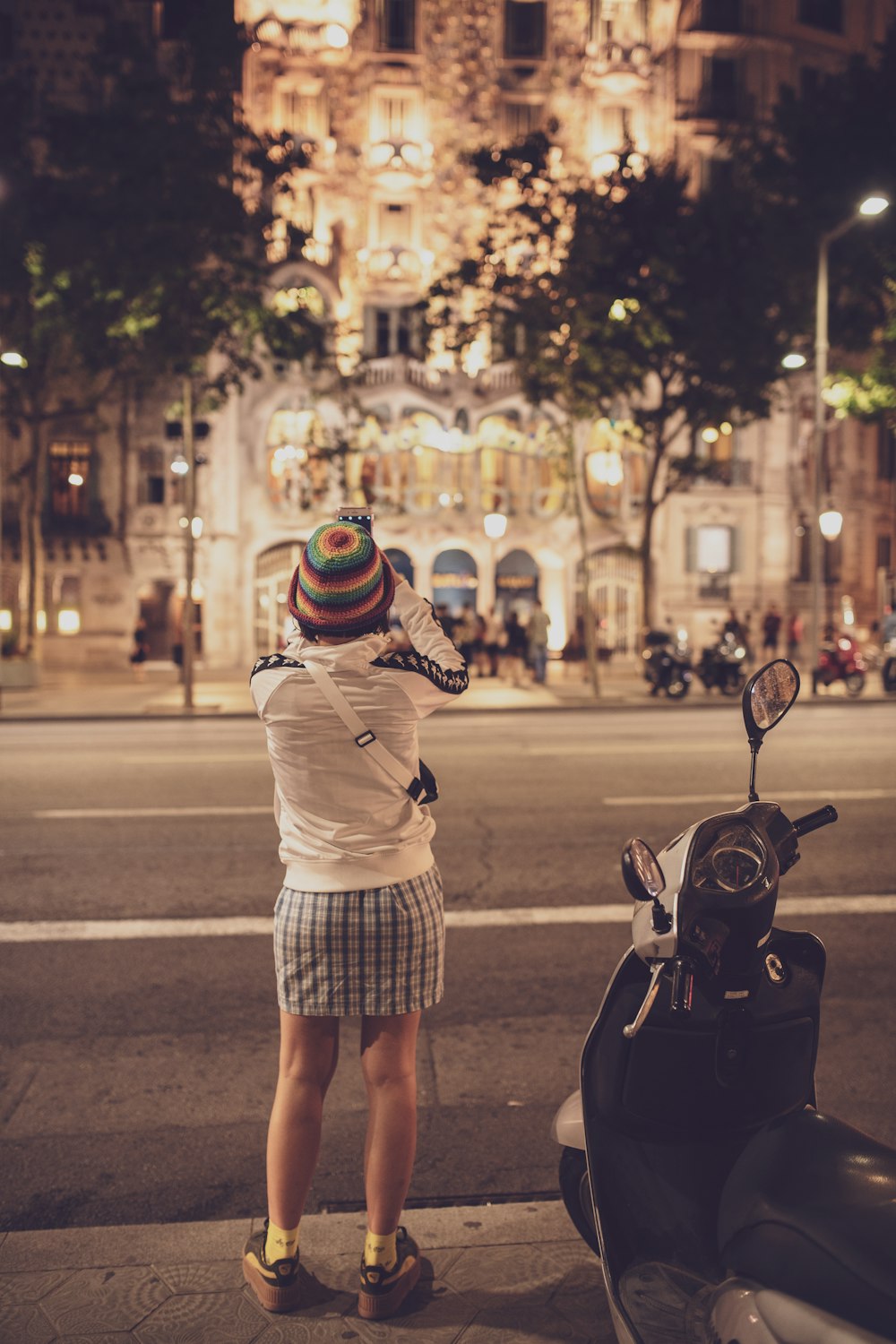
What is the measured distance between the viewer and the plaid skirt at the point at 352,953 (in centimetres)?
287

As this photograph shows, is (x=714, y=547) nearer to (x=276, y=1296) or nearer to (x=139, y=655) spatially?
(x=139, y=655)

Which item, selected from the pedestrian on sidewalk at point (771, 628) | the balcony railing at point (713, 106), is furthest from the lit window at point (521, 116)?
the pedestrian on sidewalk at point (771, 628)

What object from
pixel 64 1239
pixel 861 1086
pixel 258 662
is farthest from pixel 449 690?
pixel 861 1086

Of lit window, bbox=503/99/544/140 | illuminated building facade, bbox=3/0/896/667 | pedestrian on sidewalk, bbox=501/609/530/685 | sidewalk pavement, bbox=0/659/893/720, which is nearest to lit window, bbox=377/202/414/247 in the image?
illuminated building facade, bbox=3/0/896/667

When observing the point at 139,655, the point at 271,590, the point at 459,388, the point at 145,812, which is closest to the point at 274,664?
the point at 145,812

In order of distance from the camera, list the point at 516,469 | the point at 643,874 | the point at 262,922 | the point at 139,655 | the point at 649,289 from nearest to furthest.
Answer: the point at 643,874, the point at 262,922, the point at 649,289, the point at 139,655, the point at 516,469

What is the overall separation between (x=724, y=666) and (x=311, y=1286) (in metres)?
20.8

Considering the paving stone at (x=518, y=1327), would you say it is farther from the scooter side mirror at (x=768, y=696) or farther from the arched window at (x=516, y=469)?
the arched window at (x=516, y=469)

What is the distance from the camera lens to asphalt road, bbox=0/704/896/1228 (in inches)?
148

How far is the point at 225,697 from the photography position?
23.9m

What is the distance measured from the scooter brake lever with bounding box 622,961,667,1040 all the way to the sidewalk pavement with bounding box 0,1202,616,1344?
936 mm

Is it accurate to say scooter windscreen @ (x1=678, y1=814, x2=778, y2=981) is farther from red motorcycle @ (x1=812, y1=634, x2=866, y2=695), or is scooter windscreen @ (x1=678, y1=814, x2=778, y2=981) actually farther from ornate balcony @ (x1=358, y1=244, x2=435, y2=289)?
ornate balcony @ (x1=358, y1=244, x2=435, y2=289)

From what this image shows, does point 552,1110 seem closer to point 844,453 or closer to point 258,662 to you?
point 258,662

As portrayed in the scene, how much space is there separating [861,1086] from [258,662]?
2.86m
